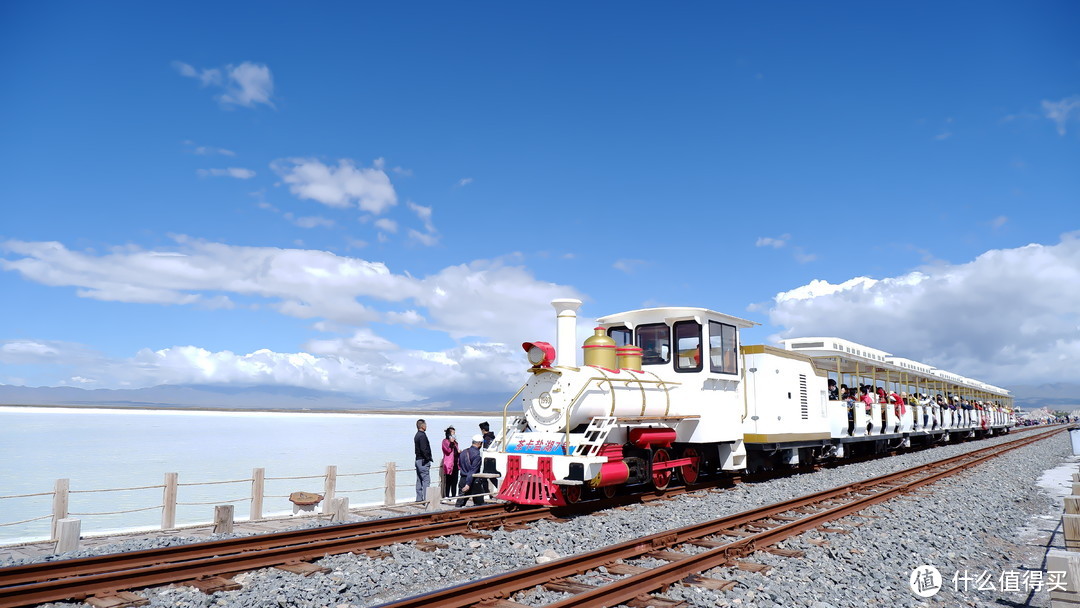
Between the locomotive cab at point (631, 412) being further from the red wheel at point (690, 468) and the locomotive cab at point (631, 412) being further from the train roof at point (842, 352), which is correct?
A: the train roof at point (842, 352)

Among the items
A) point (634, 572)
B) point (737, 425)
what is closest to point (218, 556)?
point (634, 572)

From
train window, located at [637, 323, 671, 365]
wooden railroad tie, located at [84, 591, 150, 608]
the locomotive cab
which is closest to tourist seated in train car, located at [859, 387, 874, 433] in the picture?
the locomotive cab

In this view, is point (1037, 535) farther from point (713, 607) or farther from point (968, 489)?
point (713, 607)

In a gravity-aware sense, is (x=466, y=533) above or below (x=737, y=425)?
below

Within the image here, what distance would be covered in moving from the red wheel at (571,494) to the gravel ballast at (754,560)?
520 mm

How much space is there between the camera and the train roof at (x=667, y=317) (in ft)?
38.6

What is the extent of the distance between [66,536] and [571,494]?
637 cm

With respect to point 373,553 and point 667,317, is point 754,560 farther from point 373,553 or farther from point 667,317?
point 667,317

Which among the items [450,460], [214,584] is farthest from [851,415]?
[214,584]

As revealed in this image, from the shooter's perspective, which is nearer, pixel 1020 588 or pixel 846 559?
pixel 1020 588

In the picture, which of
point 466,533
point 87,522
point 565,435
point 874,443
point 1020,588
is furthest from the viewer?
point 874,443

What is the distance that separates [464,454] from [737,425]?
5397mm

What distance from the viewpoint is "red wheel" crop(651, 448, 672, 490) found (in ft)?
36.5

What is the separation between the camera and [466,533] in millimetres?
7934
